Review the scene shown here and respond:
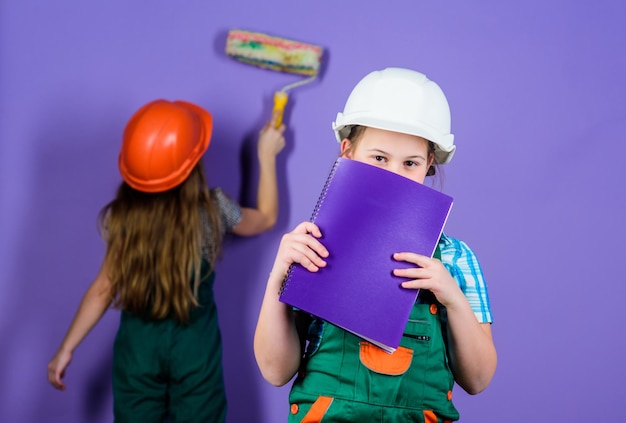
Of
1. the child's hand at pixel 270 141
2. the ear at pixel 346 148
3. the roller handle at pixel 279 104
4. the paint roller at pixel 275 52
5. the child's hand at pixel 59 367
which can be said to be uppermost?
the paint roller at pixel 275 52

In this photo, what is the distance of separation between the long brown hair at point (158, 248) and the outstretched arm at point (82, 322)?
34mm

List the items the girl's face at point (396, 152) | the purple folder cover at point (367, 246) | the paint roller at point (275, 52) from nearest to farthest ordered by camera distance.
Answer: the purple folder cover at point (367, 246)
the girl's face at point (396, 152)
the paint roller at point (275, 52)

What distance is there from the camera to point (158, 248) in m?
1.56

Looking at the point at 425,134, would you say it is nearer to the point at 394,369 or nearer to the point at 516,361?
the point at 394,369

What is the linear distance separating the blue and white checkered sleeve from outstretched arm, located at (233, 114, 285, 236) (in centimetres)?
70

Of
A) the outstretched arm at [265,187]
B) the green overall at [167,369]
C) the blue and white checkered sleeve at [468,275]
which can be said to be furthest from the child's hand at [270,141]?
the blue and white checkered sleeve at [468,275]

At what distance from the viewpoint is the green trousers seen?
0.92 metres

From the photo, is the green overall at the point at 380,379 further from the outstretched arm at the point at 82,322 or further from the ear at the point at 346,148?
the outstretched arm at the point at 82,322

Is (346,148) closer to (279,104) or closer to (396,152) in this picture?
(396,152)

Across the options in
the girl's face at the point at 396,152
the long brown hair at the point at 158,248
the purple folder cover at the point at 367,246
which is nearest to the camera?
the purple folder cover at the point at 367,246

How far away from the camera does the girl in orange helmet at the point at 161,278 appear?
5.06 ft

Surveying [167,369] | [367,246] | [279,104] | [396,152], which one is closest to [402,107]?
[396,152]

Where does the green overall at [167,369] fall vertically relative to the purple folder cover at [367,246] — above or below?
below

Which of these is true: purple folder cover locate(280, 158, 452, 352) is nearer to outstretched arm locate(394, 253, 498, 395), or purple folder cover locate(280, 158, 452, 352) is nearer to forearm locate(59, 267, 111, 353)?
outstretched arm locate(394, 253, 498, 395)
